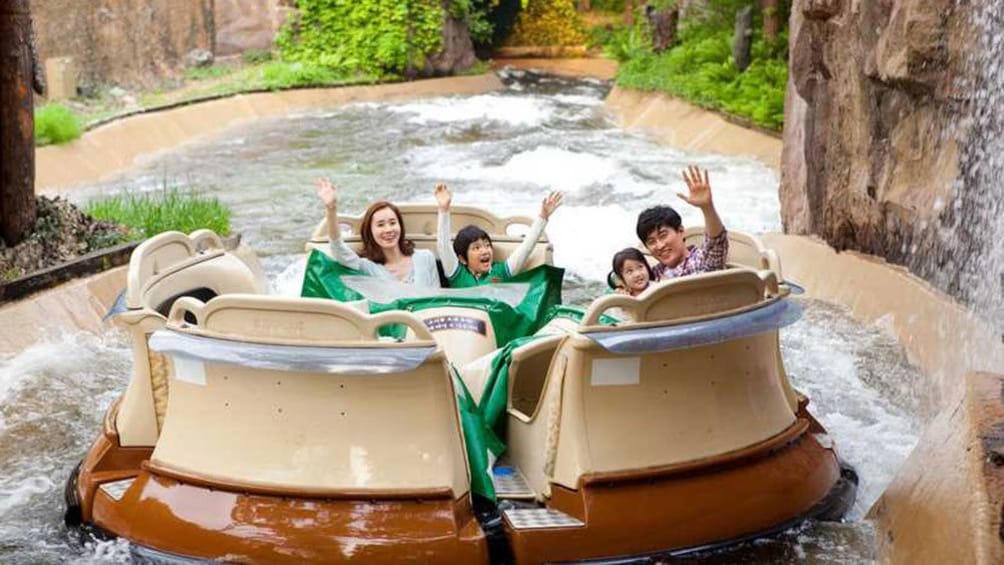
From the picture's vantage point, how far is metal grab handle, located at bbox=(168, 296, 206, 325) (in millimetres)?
4543

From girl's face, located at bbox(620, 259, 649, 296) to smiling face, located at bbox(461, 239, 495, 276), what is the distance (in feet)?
3.43

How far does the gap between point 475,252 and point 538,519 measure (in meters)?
1.96

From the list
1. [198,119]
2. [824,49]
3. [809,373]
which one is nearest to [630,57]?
[198,119]

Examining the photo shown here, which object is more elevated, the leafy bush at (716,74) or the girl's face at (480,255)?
the girl's face at (480,255)

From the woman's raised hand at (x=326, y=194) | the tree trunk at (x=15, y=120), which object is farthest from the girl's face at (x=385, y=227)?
the tree trunk at (x=15, y=120)

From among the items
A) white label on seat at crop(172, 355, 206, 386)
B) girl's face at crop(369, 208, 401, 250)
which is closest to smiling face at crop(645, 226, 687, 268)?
girl's face at crop(369, 208, 401, 250)

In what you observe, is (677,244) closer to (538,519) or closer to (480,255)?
(480,255)

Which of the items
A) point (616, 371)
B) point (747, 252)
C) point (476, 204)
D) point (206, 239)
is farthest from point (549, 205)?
point (476, 204)

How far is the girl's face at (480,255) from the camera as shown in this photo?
6.21 meters

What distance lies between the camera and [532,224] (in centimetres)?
635

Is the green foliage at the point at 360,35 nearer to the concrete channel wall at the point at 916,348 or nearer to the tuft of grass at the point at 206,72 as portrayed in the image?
the tuft of grass at the point at 206,72

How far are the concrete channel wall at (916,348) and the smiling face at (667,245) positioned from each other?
1.21m

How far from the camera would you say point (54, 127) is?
15.6m

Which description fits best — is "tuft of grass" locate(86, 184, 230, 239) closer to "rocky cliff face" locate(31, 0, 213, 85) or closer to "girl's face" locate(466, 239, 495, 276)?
"girl's face" locate(466, 239, 495, 276)
